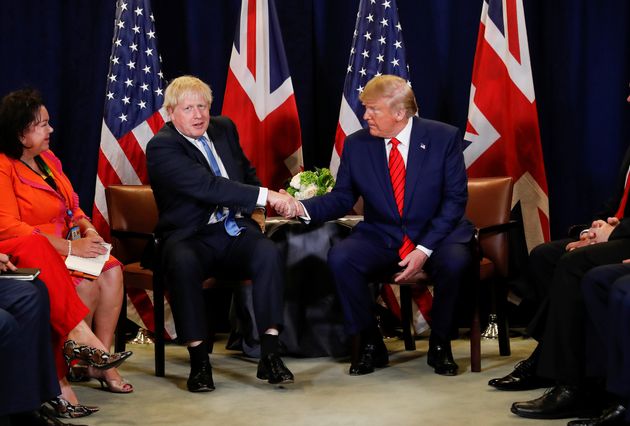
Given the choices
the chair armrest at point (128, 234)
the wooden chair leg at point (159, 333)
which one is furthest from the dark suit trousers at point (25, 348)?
the chair armrest at point (128, 234)

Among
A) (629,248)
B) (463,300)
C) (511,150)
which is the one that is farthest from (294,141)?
(629,248)

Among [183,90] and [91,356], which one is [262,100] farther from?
[91,356]

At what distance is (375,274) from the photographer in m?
4.82

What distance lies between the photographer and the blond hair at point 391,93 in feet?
16.1

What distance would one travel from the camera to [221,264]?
480cm

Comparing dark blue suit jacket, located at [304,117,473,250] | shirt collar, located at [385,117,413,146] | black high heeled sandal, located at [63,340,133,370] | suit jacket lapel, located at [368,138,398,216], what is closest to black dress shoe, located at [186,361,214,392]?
black high heeled sandal, located at [63,340,133,370]

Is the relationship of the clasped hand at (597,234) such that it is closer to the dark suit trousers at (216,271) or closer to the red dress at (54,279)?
the dark suit trousers at (216,271)

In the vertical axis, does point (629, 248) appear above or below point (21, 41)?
below

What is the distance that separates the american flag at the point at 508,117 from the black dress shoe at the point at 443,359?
4.25 ft

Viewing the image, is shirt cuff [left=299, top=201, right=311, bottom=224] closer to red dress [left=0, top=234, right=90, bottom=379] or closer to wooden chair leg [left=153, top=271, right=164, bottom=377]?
wooden chair leg [left=153, top=271, right=164, bottom=377]

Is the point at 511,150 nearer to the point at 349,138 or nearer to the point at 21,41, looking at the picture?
the point at 349,138

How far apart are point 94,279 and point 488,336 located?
2.27 m

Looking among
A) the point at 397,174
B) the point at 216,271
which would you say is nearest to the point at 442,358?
the point at 397,174

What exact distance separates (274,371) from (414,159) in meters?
1.27
